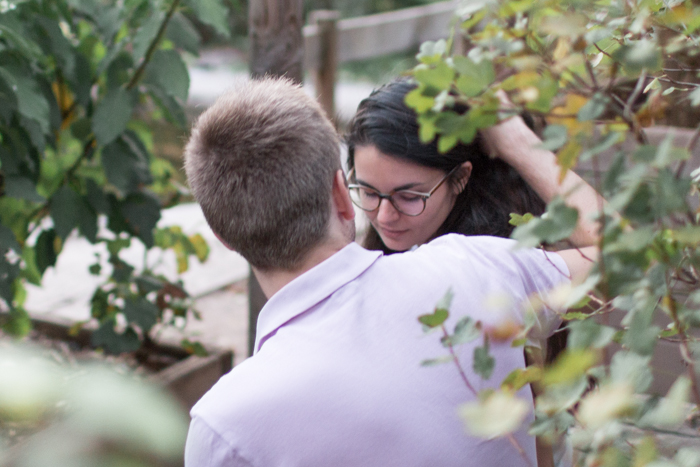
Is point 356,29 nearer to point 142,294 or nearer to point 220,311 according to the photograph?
point 220,311

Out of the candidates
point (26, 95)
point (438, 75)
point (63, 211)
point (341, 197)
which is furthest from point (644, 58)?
point (63, 211)

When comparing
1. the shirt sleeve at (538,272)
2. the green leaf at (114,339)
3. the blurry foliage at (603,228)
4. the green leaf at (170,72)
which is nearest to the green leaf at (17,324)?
the green leaf at (114,339)

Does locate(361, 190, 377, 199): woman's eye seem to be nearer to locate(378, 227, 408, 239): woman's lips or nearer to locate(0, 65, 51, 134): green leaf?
locate(378, 227, 408, 239): woman's lips

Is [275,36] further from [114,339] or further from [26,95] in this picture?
[114,339]

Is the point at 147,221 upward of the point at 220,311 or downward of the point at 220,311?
upward

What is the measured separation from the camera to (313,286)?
1.00m

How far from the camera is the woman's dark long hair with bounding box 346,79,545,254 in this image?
1.59 metres

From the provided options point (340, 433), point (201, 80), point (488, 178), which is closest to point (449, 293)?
point (340, 433)

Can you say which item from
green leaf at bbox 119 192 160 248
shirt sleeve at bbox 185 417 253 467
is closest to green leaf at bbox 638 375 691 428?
shirt sleeve at bbox 185 417 253 467

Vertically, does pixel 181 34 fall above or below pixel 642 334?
below

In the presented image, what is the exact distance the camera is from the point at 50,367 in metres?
2.22

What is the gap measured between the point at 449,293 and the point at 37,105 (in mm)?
1473

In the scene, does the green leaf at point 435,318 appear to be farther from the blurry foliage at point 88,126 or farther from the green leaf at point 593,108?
the blurry foliage at point 88,126

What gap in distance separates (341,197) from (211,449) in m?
0.46
